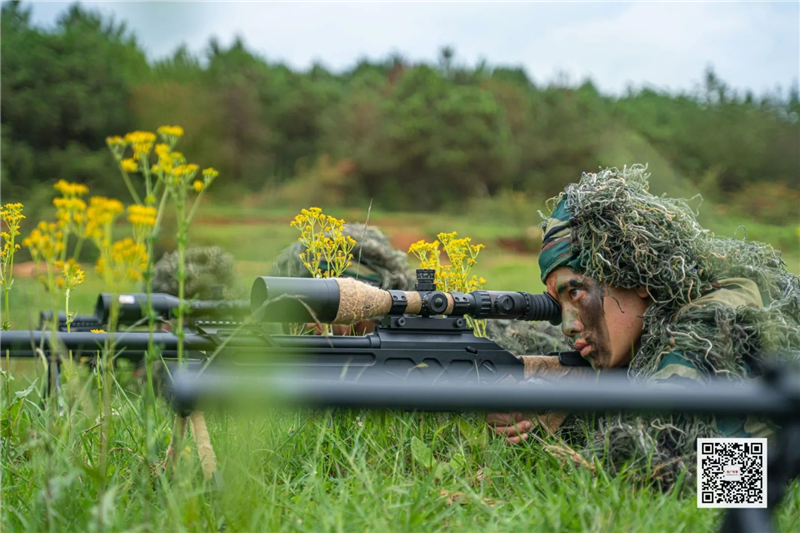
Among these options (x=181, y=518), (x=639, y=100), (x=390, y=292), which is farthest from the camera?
(x=639, y=100)

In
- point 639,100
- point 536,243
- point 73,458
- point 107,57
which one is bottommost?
point 73,458

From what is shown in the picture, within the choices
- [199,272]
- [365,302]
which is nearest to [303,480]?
[365,302]

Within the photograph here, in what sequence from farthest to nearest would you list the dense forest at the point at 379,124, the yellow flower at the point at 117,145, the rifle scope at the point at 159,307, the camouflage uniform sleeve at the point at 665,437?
the dense forest at the point at 379,124
the rifle scope at the point at 159,307
the camouflage uniform sleeve at the point at 665,437
the yellow flower at the point at 117,145

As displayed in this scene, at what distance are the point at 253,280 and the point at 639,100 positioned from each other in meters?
28.2

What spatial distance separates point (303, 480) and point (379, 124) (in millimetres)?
23854

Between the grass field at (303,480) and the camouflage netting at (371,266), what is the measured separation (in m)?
1.57

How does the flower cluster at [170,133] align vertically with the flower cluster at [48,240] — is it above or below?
above

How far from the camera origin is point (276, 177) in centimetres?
2072

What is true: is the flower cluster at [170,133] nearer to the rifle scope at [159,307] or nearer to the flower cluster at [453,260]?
the flower cluster at [453,260]

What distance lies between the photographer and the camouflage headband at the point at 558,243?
2853 millimetres

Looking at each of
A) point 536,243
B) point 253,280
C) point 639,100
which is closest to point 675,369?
point 253,280

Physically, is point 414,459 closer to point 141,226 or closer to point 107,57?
point 141,226

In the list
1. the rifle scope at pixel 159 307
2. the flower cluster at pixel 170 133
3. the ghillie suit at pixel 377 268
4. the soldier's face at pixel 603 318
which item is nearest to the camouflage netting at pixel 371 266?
the ghillie suit at pixel 377 268

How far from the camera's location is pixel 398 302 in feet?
9.41
